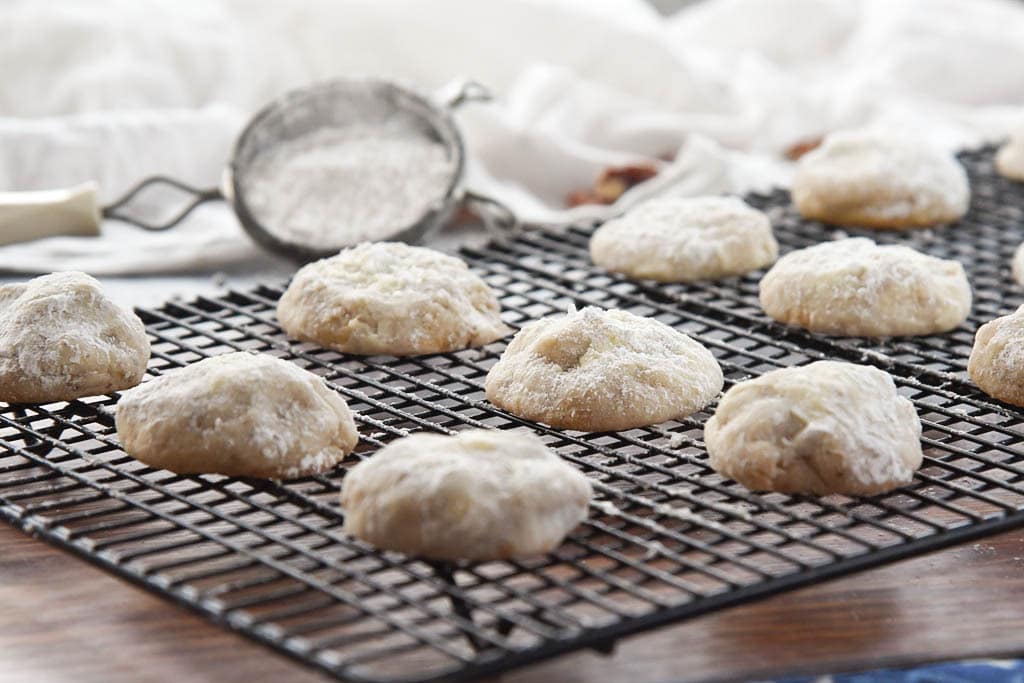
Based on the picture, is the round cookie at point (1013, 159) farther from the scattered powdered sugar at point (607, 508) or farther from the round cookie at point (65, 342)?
the round cookie at point (65, 342)

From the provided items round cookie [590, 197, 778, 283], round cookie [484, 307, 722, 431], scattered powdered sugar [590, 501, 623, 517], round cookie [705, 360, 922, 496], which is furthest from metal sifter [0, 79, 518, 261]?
scattered powdered sugar [590, 501, 623, 517]

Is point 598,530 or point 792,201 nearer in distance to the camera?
point 598,530

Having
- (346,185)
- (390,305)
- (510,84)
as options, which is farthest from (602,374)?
(510,84)

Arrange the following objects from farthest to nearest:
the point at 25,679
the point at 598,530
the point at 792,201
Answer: the point at 792,201
the point at 598,530
the point at 25,679

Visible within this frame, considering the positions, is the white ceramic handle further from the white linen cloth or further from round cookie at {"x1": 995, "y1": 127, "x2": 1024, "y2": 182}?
round cookie at {"x1": 995, "y1": 127, "x2": 1024, "y2": 182}

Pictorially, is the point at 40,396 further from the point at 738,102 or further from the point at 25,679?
the point at 738,102

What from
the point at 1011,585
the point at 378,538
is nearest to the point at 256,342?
the point at 378,538
